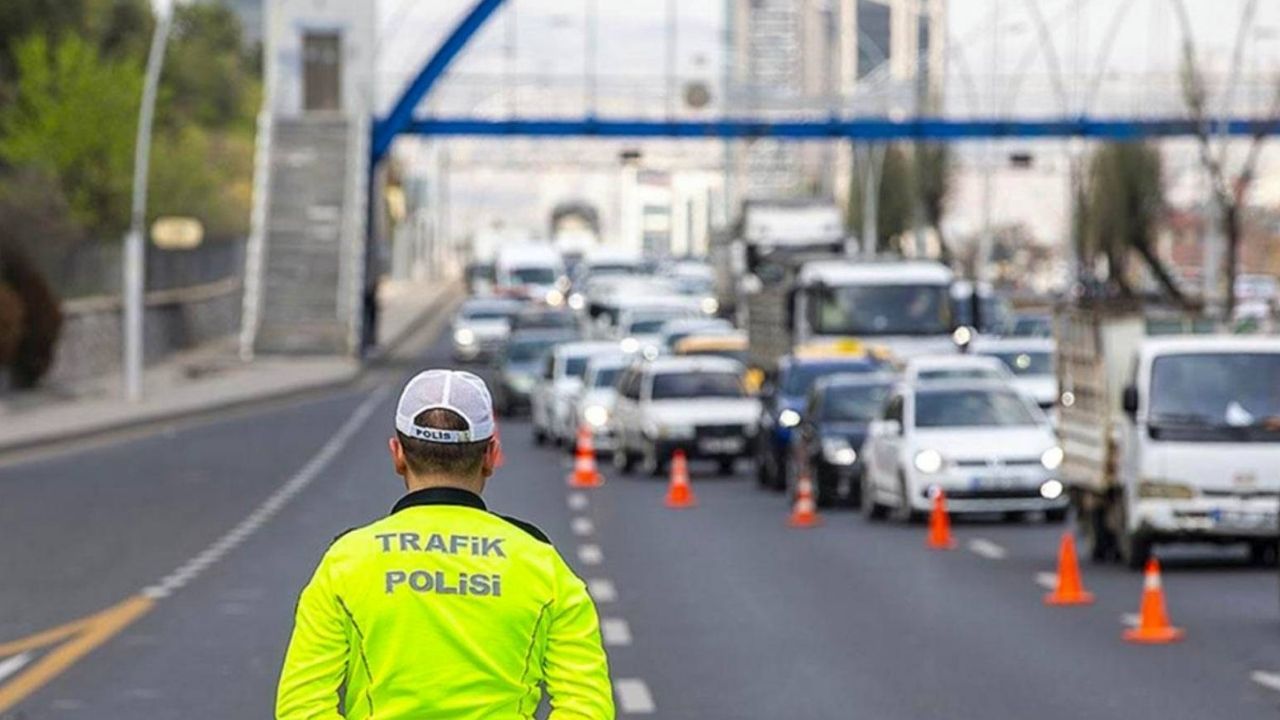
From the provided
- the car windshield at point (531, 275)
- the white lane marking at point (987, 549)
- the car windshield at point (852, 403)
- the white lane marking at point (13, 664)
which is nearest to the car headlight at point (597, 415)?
the car windshield at point (852, 403)

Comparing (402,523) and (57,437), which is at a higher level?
(402,523)

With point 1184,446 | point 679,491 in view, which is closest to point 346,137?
point 679,491

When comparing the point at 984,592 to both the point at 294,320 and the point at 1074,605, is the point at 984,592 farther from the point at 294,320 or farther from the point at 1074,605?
the point at 294,320

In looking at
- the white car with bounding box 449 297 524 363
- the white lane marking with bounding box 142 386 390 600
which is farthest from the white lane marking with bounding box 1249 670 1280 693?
the white car with bounding box 449 297 524 363

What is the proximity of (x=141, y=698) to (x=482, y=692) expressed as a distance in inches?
417

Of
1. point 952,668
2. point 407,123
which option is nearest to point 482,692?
point 952,668

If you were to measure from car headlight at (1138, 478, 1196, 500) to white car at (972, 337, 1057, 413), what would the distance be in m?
21.7

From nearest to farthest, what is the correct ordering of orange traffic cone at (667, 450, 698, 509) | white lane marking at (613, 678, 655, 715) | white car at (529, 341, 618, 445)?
white lane marking at (613, 678, 655, 715)
orange traffic cone at (667, 450, 698, 509)
white car at (529, 341, 618, 445)

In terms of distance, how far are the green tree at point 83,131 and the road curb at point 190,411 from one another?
5174 mm

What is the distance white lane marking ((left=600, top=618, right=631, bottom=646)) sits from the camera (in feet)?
63.5

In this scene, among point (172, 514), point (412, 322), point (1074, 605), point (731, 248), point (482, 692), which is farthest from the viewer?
point (412, 322)

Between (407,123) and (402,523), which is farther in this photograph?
(407,123)

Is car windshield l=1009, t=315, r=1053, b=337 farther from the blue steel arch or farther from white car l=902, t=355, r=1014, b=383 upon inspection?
the blue steel arch

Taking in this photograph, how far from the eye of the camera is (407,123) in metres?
96.8
